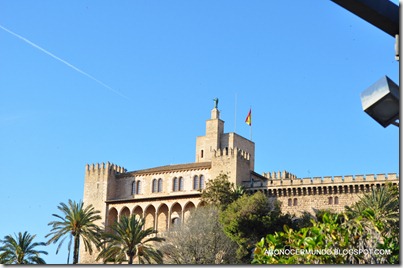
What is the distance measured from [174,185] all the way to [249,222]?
12537 mm

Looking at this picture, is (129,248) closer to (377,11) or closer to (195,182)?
(195,182)

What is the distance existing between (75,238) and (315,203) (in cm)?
1875

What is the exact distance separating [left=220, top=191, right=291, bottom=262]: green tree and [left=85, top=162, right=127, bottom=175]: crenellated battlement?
650 inches

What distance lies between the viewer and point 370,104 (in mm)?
3654

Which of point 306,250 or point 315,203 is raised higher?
point 315,203

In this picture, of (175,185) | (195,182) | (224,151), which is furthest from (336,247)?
(175,185)

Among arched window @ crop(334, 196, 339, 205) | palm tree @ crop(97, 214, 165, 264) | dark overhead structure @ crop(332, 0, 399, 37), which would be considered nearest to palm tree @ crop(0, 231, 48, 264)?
palm tree @ crop(97, 214, 165, 264)

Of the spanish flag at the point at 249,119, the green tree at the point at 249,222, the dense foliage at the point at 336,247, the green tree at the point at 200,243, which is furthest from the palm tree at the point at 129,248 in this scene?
the dense foliage at the point at 336,247

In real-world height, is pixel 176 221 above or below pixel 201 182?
below

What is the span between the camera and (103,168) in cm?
6638

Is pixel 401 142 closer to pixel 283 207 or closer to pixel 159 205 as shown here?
pixel 283 207

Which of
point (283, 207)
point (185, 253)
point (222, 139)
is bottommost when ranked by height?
point (185, 253)

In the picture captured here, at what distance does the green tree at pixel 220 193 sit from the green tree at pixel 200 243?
1749mm

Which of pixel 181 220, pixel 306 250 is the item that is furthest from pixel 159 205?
pixel 306 250
